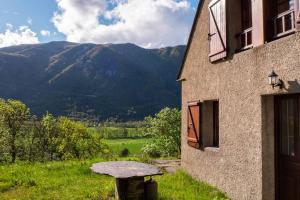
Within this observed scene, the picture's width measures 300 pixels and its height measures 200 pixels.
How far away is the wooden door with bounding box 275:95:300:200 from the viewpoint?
6098 mm

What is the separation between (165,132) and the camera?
31.5m

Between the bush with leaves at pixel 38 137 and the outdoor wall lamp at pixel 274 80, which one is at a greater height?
the outdoor wall lamp at pixel 274 80

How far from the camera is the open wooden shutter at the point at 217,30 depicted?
27.1 ft

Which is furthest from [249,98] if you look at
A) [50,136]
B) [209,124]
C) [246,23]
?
[50,136]

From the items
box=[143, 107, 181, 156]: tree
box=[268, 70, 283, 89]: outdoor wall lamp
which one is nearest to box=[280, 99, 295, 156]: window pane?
box=[268, 70, 283, 89]: outdoor wall lamp

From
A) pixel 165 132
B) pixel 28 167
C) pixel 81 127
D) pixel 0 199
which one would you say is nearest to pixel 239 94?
pixel 0 199

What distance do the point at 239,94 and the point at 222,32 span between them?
5.48ft

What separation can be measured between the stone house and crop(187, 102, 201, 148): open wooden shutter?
0.03 metres

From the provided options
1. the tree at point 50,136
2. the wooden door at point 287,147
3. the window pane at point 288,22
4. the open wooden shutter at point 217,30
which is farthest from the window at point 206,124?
the tree at point 50,136

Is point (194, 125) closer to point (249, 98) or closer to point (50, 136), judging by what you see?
point (249, 98)

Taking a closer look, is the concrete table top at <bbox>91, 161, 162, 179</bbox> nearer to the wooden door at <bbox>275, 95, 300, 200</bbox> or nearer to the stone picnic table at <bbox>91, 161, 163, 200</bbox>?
the stone picnic table at <bbox>91, 161, 163, 200</bbox>

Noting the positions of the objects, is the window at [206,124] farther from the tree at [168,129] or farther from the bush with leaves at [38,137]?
the bush with leaves at [38,137]

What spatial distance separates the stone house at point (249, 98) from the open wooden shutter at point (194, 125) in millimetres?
29

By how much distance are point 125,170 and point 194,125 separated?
289 centimetres
